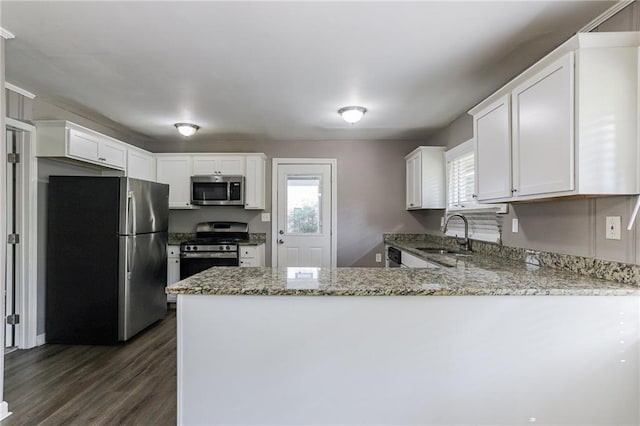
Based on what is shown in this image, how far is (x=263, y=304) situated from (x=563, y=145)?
5.48 feet

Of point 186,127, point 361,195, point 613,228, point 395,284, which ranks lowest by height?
point 395,284

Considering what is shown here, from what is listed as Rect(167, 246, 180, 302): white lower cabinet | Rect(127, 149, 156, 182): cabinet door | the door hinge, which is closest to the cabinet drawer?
Rect(167, 246, 180, 302): white lower cabinet

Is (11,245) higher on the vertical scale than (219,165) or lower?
lower

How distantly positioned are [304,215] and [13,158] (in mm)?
3098

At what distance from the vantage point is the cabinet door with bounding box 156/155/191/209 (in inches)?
178

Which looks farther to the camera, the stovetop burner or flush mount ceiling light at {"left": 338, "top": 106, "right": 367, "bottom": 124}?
the stovetop burner

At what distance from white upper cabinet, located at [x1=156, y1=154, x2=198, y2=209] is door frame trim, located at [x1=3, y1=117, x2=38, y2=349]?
1544 millimetres

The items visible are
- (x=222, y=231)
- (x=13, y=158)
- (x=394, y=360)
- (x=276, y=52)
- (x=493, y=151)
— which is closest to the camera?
(x=394, y=360)

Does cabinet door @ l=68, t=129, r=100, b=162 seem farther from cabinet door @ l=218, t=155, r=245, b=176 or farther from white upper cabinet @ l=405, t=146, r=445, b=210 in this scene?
white upper cabinet @ l=405, t=146, r=445, b=210

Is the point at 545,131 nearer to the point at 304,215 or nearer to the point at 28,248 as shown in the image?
the point at 304,215

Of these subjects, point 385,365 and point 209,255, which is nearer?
point 385,365

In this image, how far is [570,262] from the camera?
2.05 metres

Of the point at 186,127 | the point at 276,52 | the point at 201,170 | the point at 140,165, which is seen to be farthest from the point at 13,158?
the point at 276,52

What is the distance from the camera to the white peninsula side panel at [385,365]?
158cm
